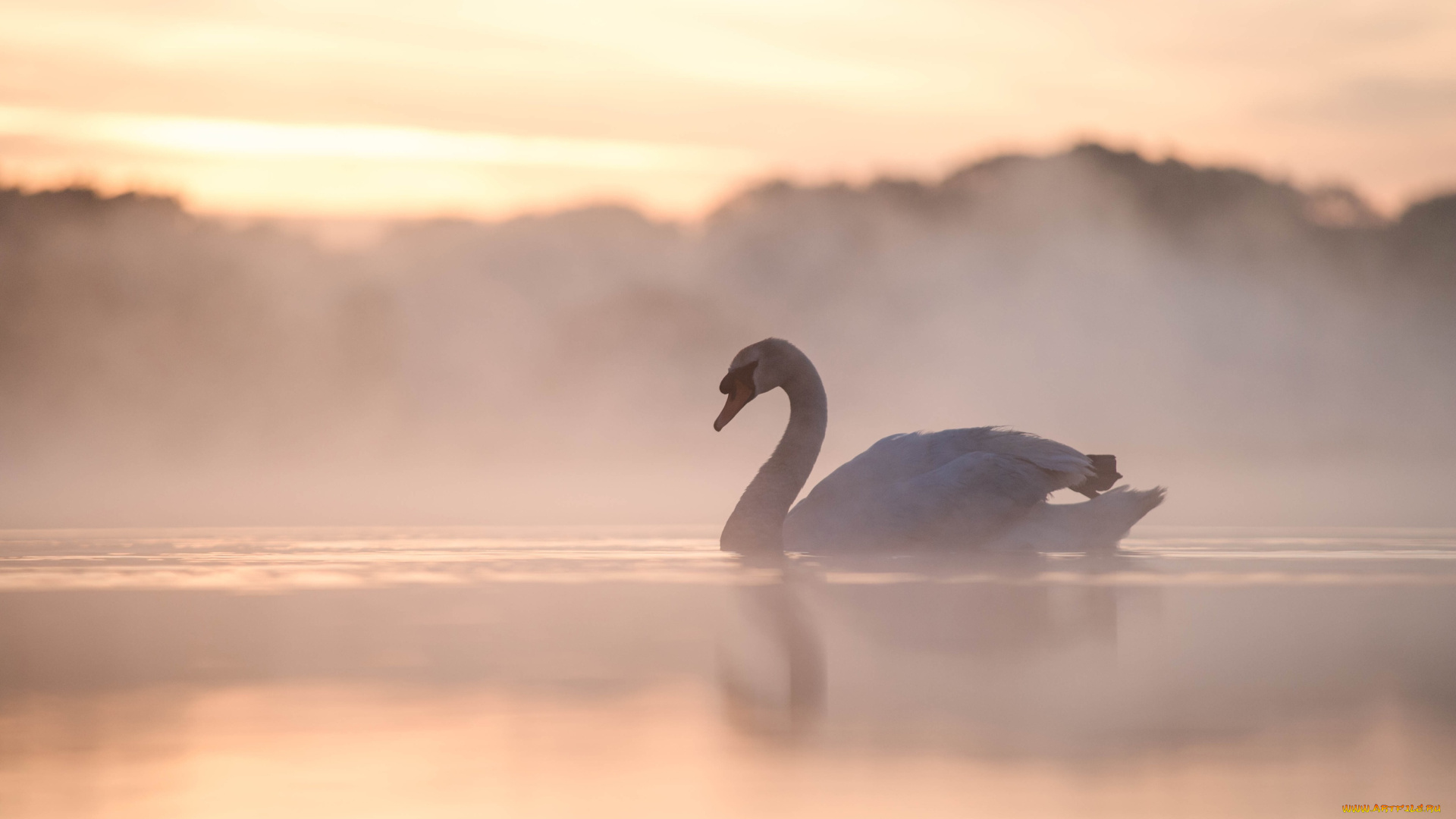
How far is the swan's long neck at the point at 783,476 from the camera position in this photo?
420 inches

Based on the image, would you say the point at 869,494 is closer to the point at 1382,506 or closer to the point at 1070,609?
the point at 1070,609

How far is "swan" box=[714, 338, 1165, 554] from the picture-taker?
33.7ft

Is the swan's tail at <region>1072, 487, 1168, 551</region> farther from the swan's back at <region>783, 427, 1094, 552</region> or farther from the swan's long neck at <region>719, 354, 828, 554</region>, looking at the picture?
the swan's long neck at <region>719, 354, 828, 554</region>

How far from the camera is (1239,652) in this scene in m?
5.96

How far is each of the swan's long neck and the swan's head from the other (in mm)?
65

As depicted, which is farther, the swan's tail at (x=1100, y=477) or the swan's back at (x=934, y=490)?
the swan's tail at (x=1100, y=477)

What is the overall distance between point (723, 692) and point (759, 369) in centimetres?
661

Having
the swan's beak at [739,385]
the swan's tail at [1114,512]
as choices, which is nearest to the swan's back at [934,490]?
the swan's tail at [1114,512]

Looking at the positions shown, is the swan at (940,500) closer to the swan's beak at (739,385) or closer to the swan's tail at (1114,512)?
the swan's tail at (1114,512)

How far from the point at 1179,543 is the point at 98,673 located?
827 centimetres

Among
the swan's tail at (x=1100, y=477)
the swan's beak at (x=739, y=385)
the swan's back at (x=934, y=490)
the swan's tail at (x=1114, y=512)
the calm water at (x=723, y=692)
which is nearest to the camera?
the calm water at (x=723, y=692)

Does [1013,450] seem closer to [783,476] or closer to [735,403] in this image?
[783,476]

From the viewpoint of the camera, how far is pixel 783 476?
1104cm

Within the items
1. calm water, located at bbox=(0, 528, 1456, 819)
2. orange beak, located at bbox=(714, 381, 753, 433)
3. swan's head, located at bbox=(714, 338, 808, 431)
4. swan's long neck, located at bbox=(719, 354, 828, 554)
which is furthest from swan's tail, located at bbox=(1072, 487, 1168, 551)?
orange beak, located at bbox=(714, 381, 753, 433)
